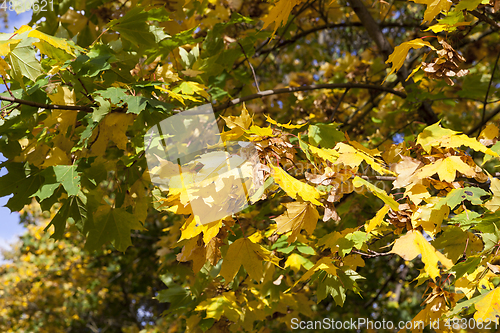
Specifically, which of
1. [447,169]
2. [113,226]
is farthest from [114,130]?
[447,169]

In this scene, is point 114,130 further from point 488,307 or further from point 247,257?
point 488,307

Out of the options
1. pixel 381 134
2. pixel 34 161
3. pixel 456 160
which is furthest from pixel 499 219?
pixel 381 134

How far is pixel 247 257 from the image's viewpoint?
153 cm

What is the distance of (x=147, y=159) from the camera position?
187 centimetres

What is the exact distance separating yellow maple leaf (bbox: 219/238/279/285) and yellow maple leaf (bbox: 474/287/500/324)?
2.55ft

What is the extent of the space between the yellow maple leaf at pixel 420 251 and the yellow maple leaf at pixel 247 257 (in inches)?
20.8

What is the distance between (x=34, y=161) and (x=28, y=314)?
7.39 m

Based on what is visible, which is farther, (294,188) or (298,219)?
(298,219)

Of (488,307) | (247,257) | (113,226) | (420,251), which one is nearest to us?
(488,307)

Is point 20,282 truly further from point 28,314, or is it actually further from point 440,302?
point 440,302

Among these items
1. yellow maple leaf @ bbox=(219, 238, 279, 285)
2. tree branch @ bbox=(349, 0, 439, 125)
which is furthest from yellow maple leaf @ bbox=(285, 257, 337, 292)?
tree branch @ bbox=(349, 0, 439, 125)

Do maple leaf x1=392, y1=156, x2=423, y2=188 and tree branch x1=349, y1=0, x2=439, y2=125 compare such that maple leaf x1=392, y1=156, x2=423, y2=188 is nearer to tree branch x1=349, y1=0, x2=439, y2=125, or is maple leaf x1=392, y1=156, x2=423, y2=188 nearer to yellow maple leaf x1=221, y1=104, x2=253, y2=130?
yellow maple leaf x1=221, y1=104, x2=253, y2=130

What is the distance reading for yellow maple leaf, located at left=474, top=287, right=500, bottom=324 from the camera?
3.91ft

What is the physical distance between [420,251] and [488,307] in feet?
0.88
